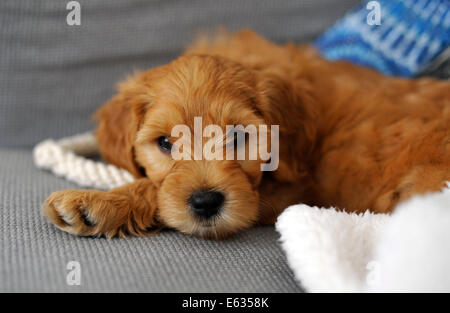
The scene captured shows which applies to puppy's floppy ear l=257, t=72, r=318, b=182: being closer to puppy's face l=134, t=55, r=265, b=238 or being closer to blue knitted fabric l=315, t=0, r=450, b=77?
puppy's face l=134, t=55, r=265, b=238

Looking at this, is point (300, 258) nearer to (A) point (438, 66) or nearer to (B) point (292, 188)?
(B) point (292, 188)

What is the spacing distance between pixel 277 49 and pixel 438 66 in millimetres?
931

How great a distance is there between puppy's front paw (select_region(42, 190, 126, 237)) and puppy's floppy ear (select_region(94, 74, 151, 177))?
1.41 ft

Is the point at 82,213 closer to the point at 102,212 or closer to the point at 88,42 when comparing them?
the point at 102,212

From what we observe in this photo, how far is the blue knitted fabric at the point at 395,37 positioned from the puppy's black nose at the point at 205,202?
1563mm

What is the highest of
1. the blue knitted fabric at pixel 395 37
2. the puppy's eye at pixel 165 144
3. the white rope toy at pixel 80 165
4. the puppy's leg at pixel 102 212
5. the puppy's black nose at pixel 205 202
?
the blue knitted fabric at pixel 395 37

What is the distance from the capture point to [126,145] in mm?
2307

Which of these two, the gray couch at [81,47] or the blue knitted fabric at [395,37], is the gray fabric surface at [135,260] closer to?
the gray couch at [81,47]

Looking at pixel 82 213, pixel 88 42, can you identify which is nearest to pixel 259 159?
pixel 82 213

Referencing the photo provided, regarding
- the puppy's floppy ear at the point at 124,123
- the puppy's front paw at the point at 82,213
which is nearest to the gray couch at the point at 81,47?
the puppy's floppy ear at the point at 124,123

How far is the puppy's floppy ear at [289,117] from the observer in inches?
87.4

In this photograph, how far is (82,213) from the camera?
73.3 inches

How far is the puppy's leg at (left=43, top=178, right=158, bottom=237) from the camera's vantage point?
A: 1.84 meters

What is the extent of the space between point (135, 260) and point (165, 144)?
2.02 ft
